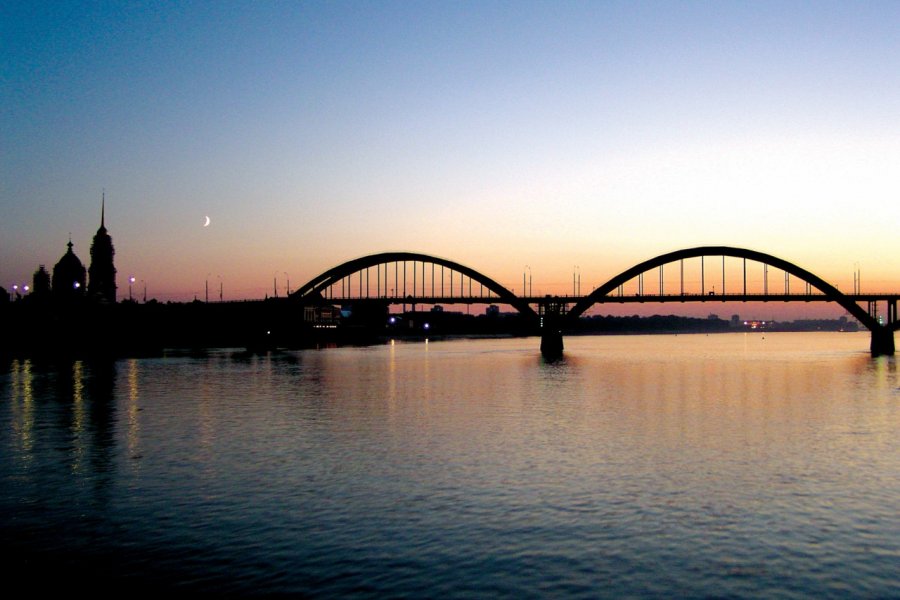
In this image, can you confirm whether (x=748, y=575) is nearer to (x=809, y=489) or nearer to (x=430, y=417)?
(x=809, y=489)

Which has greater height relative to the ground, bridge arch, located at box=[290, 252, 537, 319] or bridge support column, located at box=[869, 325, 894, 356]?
bridge arch, located at box=[290, 252, 537, 319]

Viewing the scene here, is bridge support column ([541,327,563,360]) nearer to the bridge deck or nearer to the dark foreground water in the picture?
the bridge deck

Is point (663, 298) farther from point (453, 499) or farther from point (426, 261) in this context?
point (453, 499)

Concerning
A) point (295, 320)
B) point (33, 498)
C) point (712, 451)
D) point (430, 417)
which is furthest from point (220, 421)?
point (295, 320)

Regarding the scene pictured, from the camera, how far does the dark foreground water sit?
1238 cm

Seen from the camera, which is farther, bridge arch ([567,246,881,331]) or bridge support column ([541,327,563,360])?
bridge support column ([541,327,563,360])

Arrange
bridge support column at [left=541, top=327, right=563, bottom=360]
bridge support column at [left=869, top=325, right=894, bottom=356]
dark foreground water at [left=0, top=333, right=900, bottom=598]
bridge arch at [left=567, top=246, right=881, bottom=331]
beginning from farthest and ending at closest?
1. bridge support column at [left=869, top=325, right=894, bottom=356]
2. bridge support column at [left=541, top=327, right=563, bottom=360]
3. bridge arch at [left=567, top=246, right=881, bottom=331]
4. dark foreground water at [left=0, top=333, right=900, bottom=598]

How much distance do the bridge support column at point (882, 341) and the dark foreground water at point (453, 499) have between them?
85.0 metres

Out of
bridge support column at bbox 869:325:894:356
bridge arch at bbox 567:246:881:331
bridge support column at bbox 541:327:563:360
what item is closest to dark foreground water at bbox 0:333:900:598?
bridge arch at bbox 567:246:881:331

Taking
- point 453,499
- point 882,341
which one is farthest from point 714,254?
point 453,499

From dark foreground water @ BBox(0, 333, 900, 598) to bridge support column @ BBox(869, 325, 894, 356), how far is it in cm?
8502

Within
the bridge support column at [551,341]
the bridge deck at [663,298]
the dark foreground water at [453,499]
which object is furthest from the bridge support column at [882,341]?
the dark foreground water at [453,499]

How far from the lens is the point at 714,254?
10469 cm

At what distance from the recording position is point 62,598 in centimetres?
1135
